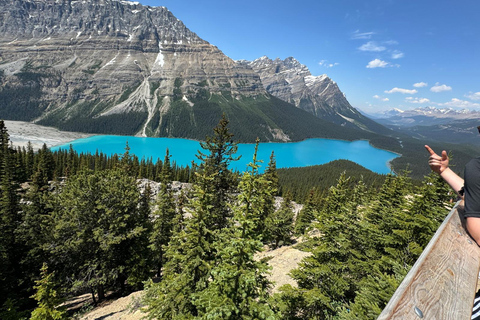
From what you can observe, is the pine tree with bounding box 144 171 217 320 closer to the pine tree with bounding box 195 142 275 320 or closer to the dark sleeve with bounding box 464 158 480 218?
the pine tree with bounding box 195 142 275 320

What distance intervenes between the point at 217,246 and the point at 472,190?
9400mm

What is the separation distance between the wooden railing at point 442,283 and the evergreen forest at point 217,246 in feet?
21.1

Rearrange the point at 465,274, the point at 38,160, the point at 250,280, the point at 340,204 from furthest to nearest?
the point at 38,160
the point at 340,204
the point at 250,280
the point at 465,274

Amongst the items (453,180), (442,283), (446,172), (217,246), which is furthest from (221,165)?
(442,283)

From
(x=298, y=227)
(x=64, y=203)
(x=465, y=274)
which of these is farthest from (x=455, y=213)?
(x=298, y=227)

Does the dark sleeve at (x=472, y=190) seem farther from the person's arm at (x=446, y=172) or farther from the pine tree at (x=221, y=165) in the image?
the pine tree at (x=221, y=165)

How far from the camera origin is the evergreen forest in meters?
9.43

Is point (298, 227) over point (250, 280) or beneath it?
beneath

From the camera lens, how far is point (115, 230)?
2236 centimetres

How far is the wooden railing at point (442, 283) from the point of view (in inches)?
63.2

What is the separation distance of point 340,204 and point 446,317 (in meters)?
15.8

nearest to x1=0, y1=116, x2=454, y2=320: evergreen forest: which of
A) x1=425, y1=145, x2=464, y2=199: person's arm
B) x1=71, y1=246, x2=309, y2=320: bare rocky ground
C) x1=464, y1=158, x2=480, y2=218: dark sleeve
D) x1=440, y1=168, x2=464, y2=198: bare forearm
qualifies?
x1=71, y1=246, x2=309, y2=320: bare rocky ground

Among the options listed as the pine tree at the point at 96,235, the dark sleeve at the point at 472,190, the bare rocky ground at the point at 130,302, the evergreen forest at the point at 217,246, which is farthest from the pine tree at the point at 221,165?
the pine tree at the point at 96,235

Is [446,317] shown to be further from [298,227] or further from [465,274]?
[298,227]
